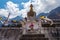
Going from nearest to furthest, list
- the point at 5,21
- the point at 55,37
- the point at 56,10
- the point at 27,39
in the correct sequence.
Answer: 1. the point at 27,39
2. the point at 55,37
3. the point at 5,21
4. the point at 56,10

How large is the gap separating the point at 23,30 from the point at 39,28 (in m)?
2.49

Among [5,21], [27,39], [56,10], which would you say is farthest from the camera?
[56,10]

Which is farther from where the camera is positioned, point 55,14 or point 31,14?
point 55,14

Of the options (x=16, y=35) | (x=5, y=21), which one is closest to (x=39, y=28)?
(x=16, y=35)

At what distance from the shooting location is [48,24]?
113 ft

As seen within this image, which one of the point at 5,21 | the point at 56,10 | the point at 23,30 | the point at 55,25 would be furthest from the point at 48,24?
the point at 56,10

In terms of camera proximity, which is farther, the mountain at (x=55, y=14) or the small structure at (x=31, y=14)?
the mountain at (x=55, y=14)

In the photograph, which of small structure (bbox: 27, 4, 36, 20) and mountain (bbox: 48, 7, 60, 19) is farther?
mountain (bbox: 48, 7, 60, 19)

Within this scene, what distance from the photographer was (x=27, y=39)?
26.9 meters

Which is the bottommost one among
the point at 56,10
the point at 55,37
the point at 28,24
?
the point at 55,37

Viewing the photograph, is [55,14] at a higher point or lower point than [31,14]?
higher

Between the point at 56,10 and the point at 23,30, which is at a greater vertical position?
the point at 56,10

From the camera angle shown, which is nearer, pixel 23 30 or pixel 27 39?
pixel 27 39

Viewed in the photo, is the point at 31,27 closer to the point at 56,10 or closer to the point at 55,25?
the point at 55,25
